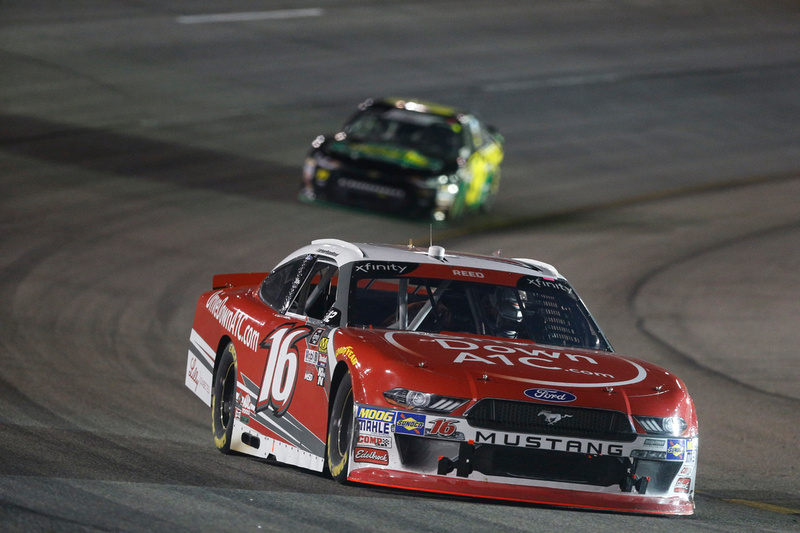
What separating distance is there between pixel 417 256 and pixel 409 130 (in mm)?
12714

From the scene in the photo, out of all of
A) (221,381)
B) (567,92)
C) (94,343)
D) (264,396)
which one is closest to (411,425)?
(264,396)

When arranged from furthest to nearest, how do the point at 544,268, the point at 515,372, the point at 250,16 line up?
the point at 250,16
the point at 544,268
the point at 515,372

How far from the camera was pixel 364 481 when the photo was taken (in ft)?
21.9

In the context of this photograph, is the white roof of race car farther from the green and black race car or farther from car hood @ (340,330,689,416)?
the green and black race car

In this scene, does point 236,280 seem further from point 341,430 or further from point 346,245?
point 341,430

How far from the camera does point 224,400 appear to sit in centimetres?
893

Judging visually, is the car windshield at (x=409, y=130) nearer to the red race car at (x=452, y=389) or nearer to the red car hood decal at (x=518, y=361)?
the red race car at (x=452, y=389)

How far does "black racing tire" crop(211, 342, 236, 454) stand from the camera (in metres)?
8.59

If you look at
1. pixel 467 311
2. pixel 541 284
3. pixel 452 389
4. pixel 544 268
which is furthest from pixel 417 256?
pixel 452 389

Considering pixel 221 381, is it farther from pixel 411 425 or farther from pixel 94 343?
pixel 94 343

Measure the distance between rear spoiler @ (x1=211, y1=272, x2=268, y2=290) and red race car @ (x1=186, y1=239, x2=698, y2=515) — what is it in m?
1.19

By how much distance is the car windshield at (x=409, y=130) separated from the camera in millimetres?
20578

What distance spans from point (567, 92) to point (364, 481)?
2718 cm

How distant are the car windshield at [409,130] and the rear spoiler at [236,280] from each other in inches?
413
